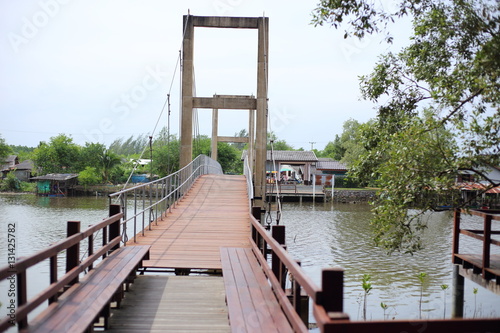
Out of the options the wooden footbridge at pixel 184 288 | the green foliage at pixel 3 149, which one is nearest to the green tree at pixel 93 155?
the green foliage at pixel 3 149

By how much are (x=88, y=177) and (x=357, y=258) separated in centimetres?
3653

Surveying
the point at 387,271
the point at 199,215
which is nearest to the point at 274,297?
the point at 199,215

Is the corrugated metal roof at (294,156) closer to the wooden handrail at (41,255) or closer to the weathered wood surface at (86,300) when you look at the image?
the weathered wood surface at (86,300)

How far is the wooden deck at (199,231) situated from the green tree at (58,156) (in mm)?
39662

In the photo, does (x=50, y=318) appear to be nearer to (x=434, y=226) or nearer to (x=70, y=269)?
(x=70, y=269)

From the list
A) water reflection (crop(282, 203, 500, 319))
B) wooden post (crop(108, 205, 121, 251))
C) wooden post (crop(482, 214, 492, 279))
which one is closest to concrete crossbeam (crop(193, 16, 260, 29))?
A: water reflection (crop(282, 203, 500, 319))

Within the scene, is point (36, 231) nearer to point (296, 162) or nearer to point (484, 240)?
point (484, 240)

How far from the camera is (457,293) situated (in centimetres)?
771

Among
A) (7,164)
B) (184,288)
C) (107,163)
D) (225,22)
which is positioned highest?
(225,22)

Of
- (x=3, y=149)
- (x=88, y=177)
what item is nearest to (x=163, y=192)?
(x=88, y=177)

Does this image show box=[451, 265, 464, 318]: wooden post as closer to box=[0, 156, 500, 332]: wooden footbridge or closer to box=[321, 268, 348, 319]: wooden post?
box=[0, 156, 500, 332]: wooden footbridge

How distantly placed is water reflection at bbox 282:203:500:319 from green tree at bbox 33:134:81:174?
3214 cm

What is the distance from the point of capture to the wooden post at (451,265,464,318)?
7.54 metres

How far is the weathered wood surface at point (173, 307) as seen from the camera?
142 inches
